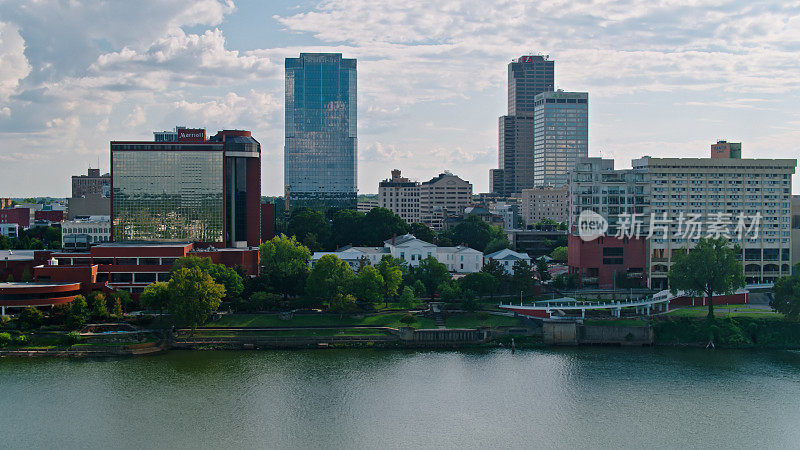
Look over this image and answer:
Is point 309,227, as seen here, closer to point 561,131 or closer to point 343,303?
point 343,303

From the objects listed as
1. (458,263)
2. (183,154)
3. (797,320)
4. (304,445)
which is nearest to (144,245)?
(183,154)

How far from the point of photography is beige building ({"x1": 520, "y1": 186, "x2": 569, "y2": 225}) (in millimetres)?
146500

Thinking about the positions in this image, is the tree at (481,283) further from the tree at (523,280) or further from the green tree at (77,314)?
the green tree at (77,314)

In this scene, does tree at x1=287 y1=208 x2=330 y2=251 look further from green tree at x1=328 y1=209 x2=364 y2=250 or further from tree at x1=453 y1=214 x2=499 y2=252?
tree at x1=453 y1=214 x2=499 y2=252

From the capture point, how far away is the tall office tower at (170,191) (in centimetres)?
7425

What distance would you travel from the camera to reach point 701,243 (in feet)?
207

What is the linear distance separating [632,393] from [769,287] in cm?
3327

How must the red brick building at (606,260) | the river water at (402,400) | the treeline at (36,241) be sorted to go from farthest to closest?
the treeline at (36,241) → the red brick building at (606,260) → the river water at (402,400)

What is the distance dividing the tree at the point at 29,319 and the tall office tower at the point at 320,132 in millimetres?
91465

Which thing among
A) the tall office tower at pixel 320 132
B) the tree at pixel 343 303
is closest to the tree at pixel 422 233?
the tree at pixel 343 303

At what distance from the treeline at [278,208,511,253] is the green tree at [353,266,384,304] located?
2896 cm

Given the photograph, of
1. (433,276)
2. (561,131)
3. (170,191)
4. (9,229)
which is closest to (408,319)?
(433,276)

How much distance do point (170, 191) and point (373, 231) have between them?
26.1 meters

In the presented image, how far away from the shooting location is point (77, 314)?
56312 millimetres
